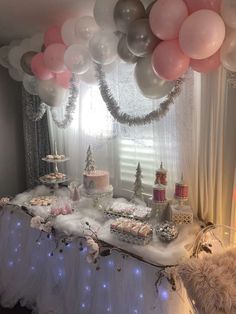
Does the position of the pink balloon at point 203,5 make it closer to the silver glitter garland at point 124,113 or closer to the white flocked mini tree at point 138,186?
the silver glitter garland at point 124,113

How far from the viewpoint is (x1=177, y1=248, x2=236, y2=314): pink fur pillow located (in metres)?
1.10

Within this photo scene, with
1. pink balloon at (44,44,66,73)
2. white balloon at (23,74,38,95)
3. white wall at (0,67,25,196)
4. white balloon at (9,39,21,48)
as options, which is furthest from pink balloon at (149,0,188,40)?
white wall at (0,67,25,196)

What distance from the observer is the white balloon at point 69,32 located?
1751 mm

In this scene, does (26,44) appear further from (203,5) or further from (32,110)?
(203,5)

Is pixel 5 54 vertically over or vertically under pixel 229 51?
over

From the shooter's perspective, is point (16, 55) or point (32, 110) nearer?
point (16, 55)

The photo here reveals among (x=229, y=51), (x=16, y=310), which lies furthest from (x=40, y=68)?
(x=16, y=310)

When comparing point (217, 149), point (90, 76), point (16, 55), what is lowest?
point (217, 149)

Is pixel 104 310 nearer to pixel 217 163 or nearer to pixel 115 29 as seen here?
pixel 217 163

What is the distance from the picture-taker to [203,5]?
3.91ft

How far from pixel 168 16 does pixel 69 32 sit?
2.63 ft

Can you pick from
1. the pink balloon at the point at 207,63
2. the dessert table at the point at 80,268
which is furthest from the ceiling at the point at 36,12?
the dessert table at the point at 80,268

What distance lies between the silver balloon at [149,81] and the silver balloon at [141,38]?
0.23 feet

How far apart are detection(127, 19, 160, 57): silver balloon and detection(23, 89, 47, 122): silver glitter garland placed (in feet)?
4.52
